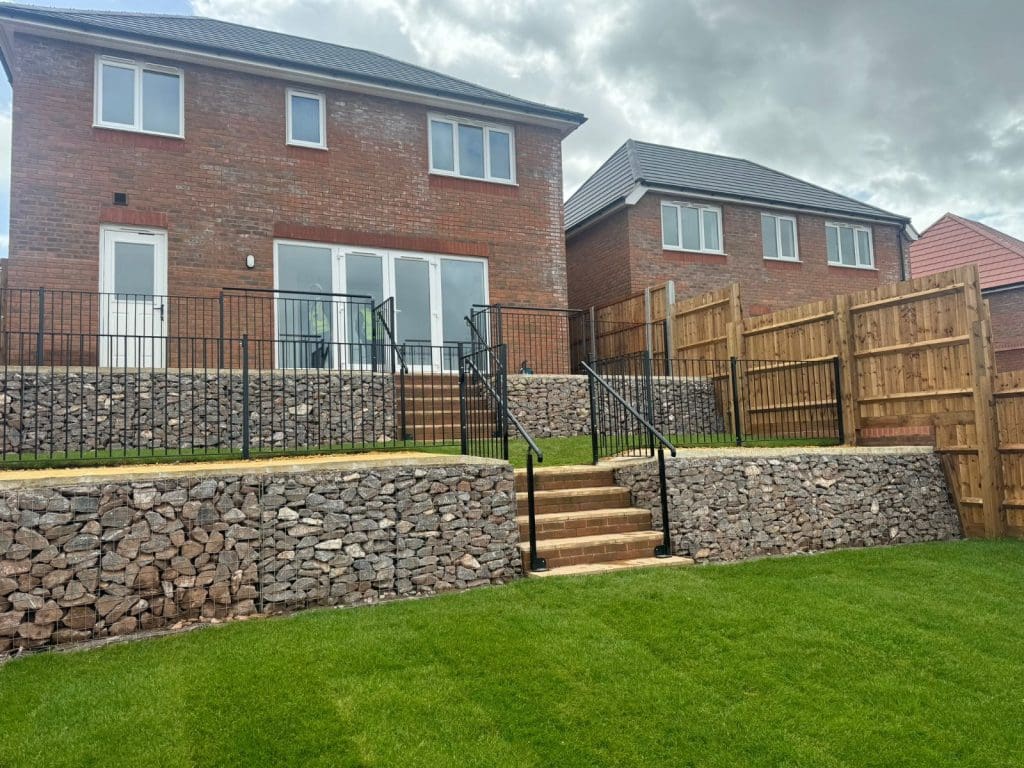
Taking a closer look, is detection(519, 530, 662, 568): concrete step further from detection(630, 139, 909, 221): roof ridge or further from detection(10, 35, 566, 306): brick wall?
detection(630, 139, 909, 221): roof ridge

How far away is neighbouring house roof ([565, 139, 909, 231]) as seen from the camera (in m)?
18.1

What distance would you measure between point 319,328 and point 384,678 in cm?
940

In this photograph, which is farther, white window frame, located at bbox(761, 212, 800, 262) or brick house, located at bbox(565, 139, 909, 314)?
white window frame, located at bbox(761, 212, 800, 262)

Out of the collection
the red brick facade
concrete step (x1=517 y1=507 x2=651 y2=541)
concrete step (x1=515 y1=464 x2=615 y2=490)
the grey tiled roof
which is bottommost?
concrete step (x1=517 y1=507 x2=651 y2=541)

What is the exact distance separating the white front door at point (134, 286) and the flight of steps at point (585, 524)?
→ 7.13m

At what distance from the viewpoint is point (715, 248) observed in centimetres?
1861

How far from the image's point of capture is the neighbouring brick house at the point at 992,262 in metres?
20.6

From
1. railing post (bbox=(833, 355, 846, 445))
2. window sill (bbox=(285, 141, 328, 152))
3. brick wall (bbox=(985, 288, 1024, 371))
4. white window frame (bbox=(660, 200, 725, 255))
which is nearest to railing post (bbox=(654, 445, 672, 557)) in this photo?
railing post (bbox=(833, 355, 846, 445))

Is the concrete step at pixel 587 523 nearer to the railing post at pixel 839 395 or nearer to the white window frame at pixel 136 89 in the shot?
the railing post at pixel 839 395

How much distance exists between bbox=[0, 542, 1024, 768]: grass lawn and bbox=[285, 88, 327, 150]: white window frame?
10119 mm

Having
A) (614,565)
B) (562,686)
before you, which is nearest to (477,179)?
(614,565)

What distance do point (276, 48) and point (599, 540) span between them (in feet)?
40.7

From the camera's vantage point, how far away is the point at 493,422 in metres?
10.4

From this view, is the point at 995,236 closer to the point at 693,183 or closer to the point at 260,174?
the point at 693,183
